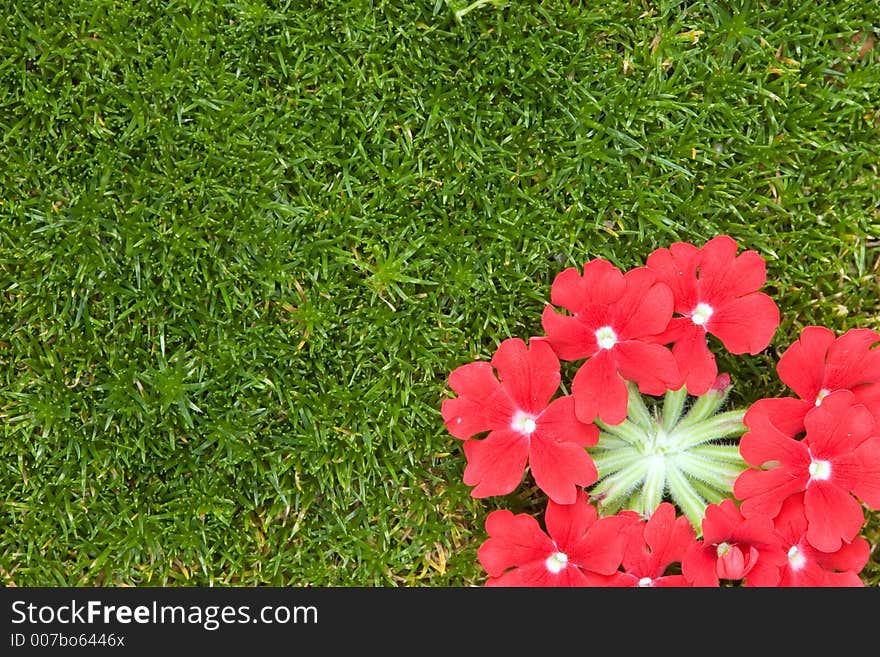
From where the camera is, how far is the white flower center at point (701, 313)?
247 cm

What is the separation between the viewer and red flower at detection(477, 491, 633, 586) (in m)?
2.42

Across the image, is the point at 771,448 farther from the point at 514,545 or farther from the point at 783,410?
the point at 514,545

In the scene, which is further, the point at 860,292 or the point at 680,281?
the point at 860,292

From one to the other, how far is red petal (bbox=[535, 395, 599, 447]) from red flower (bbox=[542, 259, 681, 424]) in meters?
0.05

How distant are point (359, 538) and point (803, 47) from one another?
7.61ft

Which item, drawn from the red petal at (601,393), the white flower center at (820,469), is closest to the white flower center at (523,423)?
the red petal at (601,393)

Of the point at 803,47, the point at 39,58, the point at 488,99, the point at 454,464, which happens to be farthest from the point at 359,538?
the point at 803,47

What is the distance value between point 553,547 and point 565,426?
0.37 metres

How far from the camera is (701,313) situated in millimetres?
2469

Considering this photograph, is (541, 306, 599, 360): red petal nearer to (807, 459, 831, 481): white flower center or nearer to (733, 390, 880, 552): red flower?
(733, 390, 880, 552): red flower

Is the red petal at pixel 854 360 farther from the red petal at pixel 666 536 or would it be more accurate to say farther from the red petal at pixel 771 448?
the red petal at pixel 666 536

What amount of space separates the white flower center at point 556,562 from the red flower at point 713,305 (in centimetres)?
61
